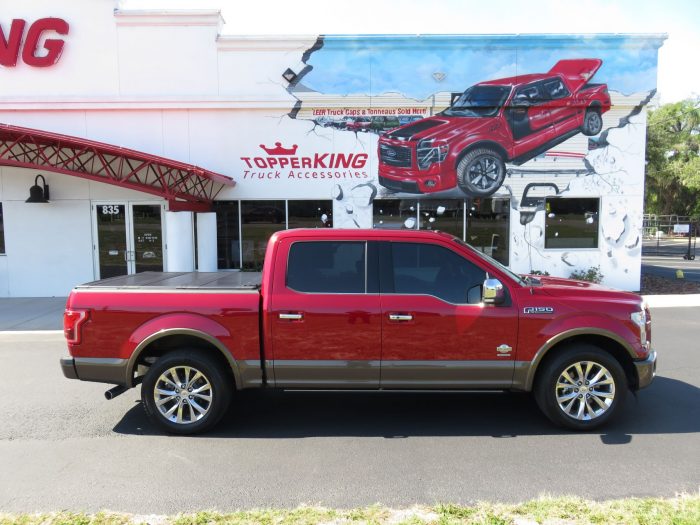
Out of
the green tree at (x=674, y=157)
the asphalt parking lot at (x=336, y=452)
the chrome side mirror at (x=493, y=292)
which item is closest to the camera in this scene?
the asphalt parking lot at (x=336, y=452)

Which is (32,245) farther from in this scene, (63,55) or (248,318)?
(248,318)

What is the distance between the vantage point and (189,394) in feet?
15.0

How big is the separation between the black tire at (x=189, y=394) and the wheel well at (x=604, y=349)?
2.91 m

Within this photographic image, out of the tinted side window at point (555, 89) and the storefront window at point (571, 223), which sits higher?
the tinted side window at point (555, 89)

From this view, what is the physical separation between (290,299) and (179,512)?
1.89 metres

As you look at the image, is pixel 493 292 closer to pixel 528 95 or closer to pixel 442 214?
pixel 442 214

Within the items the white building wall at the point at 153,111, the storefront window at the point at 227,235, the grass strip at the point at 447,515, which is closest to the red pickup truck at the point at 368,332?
the grass strip at the point at 447,515

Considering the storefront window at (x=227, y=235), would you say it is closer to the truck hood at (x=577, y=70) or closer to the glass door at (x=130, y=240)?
the glass door at (x=130, y=240)

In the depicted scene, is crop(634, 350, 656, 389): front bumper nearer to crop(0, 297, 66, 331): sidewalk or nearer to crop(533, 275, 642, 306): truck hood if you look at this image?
crop(533, 275, 642, 306): truck hood

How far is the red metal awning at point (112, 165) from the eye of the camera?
10711mm

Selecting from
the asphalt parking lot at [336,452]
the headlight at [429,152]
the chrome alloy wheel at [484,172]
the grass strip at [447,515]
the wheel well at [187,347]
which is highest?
the headlight at [429,152]

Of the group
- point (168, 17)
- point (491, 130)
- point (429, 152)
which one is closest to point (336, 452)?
point (429, 152)

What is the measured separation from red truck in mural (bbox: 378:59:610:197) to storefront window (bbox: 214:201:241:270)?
407 centimetres

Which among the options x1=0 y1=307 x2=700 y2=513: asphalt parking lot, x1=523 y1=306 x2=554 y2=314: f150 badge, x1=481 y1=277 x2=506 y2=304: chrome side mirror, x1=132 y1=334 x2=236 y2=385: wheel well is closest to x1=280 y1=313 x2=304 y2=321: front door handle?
x1=132 y1=334 x2=236 y2=385: wheel well
